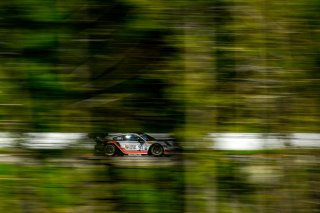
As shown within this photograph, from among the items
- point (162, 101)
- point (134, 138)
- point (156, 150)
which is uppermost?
point (162, 101)

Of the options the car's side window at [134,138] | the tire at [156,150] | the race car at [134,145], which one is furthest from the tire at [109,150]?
the tire at [156,150]

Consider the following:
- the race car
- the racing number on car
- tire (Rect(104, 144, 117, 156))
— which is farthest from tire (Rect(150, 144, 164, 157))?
tire (Rect(104, 144, 117, 156))

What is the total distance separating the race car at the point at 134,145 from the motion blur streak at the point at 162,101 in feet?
0.17

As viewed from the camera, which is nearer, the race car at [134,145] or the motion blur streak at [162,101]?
the motion blur streak at [162,101]

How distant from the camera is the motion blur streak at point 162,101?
4.21 meters

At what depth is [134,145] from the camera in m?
4.35

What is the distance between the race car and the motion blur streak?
0.05 m

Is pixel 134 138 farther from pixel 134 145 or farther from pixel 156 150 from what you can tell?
pixel 156 150

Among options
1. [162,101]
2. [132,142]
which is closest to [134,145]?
[132,142]

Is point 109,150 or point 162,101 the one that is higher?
point 162,101

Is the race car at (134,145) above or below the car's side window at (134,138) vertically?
below

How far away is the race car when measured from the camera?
4.36m

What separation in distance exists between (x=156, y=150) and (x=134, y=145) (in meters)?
0.17

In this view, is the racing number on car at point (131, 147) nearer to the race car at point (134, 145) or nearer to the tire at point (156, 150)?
the race car at point (134, 145)
